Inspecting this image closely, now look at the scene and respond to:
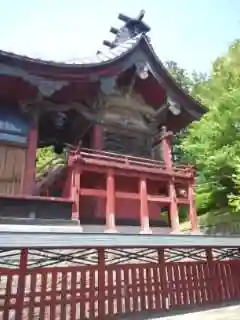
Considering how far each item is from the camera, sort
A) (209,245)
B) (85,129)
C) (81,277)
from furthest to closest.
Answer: (85,129) < (209,245) < (81,277)

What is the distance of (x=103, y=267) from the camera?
6395 mm

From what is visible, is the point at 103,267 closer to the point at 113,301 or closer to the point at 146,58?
the point at 113,301

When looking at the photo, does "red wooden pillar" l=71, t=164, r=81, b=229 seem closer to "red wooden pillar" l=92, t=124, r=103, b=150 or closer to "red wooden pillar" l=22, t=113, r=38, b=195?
"red wooden pillar" l=22, t=113, r=38, b=195

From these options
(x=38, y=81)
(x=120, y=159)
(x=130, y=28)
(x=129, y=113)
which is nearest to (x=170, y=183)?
(x=120, y=159)

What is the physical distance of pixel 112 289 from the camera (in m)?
6.39

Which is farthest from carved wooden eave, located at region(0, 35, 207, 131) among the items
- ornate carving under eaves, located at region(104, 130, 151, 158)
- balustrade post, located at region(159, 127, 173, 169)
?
balustrade post, located at region(159, 127, 173, 169)

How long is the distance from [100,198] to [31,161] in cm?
268

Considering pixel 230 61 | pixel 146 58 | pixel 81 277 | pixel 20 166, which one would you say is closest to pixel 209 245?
pixel 81 277

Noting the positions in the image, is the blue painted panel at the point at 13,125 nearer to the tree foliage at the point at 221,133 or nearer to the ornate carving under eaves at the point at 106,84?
the ornate carving under eaves at the point at 106,84

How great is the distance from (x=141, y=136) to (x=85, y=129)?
222cm

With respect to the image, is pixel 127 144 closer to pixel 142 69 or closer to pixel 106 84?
pixel 106 84

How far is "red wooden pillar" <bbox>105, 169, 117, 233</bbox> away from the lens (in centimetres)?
911

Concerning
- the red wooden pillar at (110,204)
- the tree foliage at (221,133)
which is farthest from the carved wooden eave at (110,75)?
the tree foliage at (221,133)

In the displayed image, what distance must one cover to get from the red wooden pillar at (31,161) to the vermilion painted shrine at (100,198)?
30 millimetres
